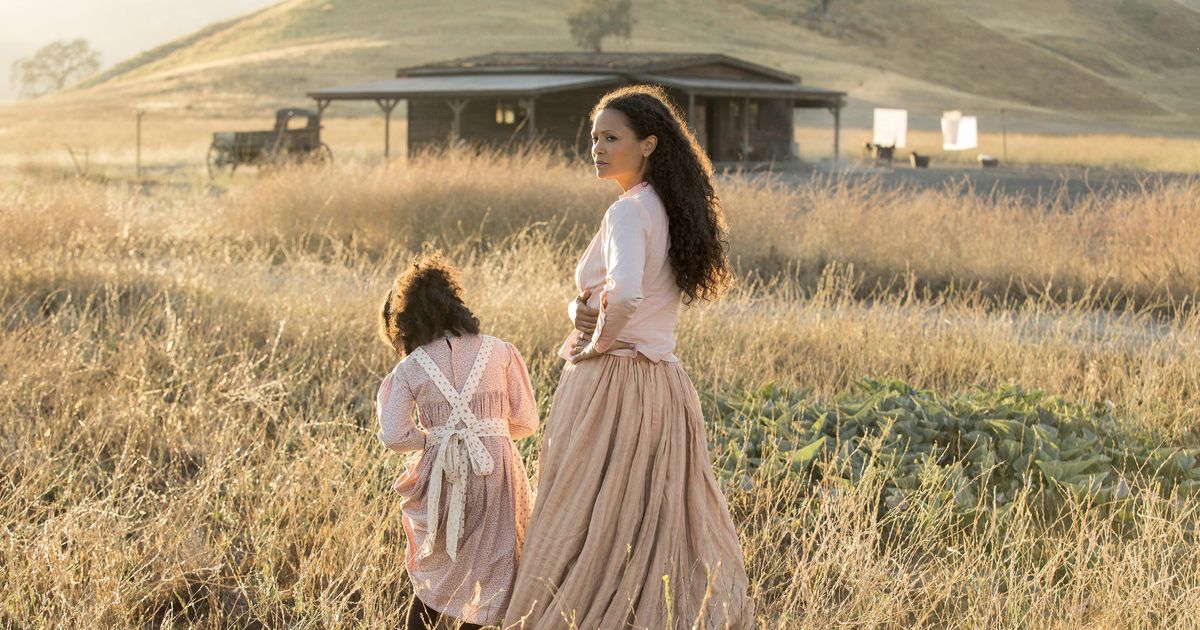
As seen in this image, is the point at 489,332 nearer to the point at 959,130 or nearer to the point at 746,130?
the point at 746,130

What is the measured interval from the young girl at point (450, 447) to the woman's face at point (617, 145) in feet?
1.82

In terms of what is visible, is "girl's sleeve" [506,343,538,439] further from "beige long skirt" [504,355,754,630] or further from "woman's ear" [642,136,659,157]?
"woman's ear" [642,136,659,157]

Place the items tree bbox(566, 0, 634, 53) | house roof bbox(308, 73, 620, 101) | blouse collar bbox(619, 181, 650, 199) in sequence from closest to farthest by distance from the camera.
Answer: blouse collar bbox(619, 181, 650, 199), house roof bbox(308, 73, 620, 101), tree bbox(566, 0, 634, 53)

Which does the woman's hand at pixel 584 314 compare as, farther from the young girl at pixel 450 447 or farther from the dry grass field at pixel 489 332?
the dry grass field at pixel 489 332

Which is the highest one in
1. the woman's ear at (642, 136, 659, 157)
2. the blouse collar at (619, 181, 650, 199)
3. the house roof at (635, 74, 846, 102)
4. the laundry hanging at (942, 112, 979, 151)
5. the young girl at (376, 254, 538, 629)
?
the woman's ear at (642, 136, 659, 157)

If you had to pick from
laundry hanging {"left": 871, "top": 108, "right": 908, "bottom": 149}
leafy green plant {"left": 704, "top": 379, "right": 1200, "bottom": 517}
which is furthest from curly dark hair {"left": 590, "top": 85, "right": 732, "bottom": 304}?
laundry hanging {"left": 871, "top": 108, "right": 908, "bottom": 149}

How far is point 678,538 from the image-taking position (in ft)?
11.1

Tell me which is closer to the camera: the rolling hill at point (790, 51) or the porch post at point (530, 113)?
the porch post at point (530, 113)

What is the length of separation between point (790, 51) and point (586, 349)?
2481 inches

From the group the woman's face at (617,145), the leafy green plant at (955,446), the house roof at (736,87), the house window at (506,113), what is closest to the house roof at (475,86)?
the house window at (506,113)

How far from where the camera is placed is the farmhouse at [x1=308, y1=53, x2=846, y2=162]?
25922 mm

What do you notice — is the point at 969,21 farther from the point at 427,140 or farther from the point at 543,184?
the point at 543,184

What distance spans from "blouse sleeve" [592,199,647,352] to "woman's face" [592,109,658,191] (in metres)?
0.15

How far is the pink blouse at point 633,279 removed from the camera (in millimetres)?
3121
